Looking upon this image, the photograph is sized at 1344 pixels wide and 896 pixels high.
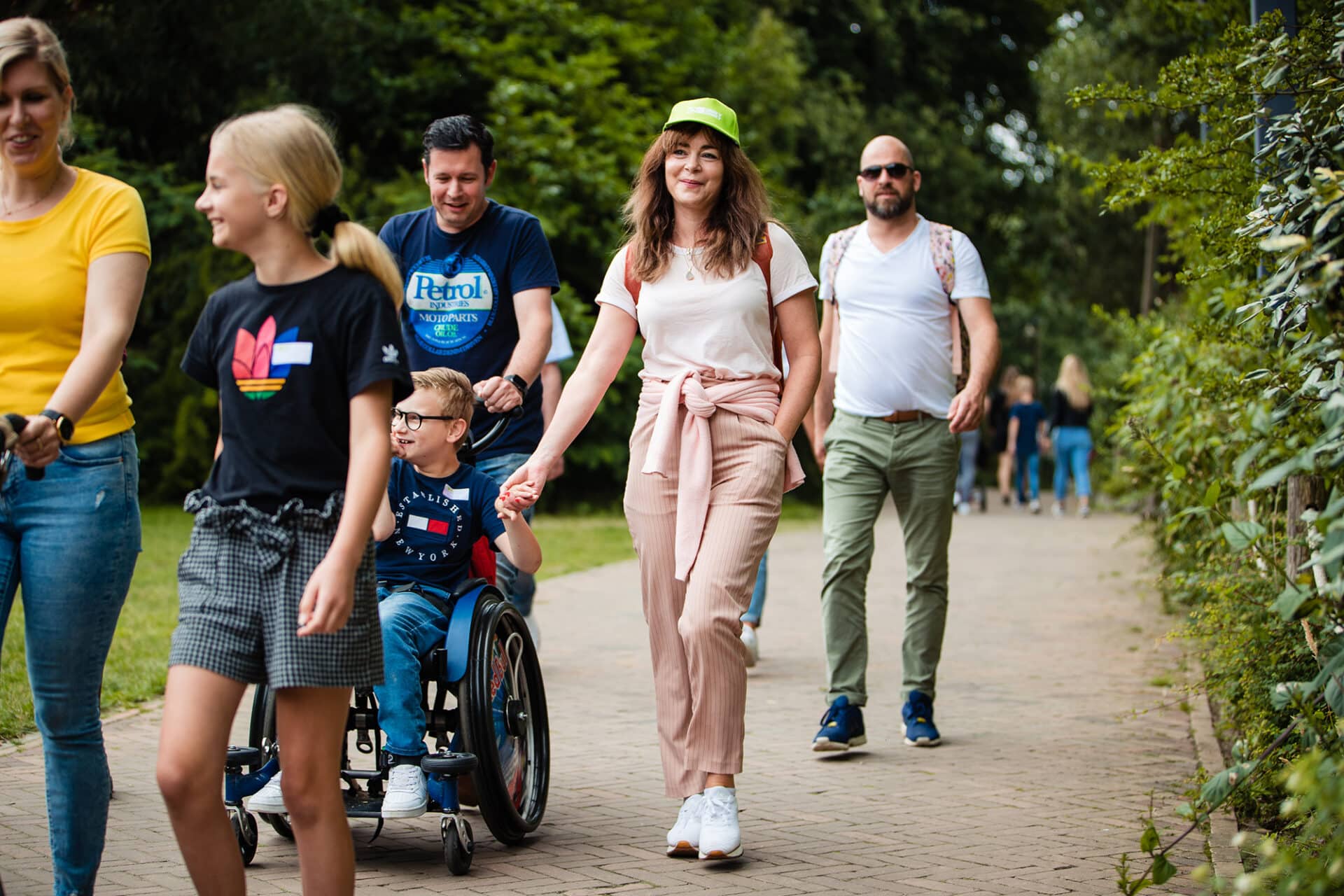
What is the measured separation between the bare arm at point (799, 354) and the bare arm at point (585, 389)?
0.49 m

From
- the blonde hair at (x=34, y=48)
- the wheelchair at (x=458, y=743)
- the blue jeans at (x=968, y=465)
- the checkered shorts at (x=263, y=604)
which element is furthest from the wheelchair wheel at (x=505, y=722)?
the blue jeans at (x=968, y=465)

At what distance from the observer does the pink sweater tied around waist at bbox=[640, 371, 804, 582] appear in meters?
4.56

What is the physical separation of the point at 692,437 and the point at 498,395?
2.57 feet

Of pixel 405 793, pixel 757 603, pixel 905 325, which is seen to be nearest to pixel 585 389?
pixel 405 793

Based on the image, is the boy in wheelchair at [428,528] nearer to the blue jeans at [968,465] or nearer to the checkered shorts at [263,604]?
the checkered shorts at [263,604]

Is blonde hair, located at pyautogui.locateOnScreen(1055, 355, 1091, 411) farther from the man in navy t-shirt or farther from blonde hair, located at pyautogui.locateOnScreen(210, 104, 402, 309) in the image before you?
blonde hair, located at pyautogui.locateOnScreen(210, 104, 402, 309)

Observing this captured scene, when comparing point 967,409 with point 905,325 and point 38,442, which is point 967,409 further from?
point 38,442

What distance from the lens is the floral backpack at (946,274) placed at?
20.3 ft

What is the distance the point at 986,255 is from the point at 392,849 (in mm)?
25986

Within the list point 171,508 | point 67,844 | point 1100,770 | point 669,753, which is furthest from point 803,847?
point 171,508

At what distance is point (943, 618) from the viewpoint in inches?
246

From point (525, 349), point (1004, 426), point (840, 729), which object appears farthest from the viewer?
point (1004, 426)

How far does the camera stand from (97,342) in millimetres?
3400

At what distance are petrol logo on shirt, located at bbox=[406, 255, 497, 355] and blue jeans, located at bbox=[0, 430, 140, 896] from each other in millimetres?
1916
